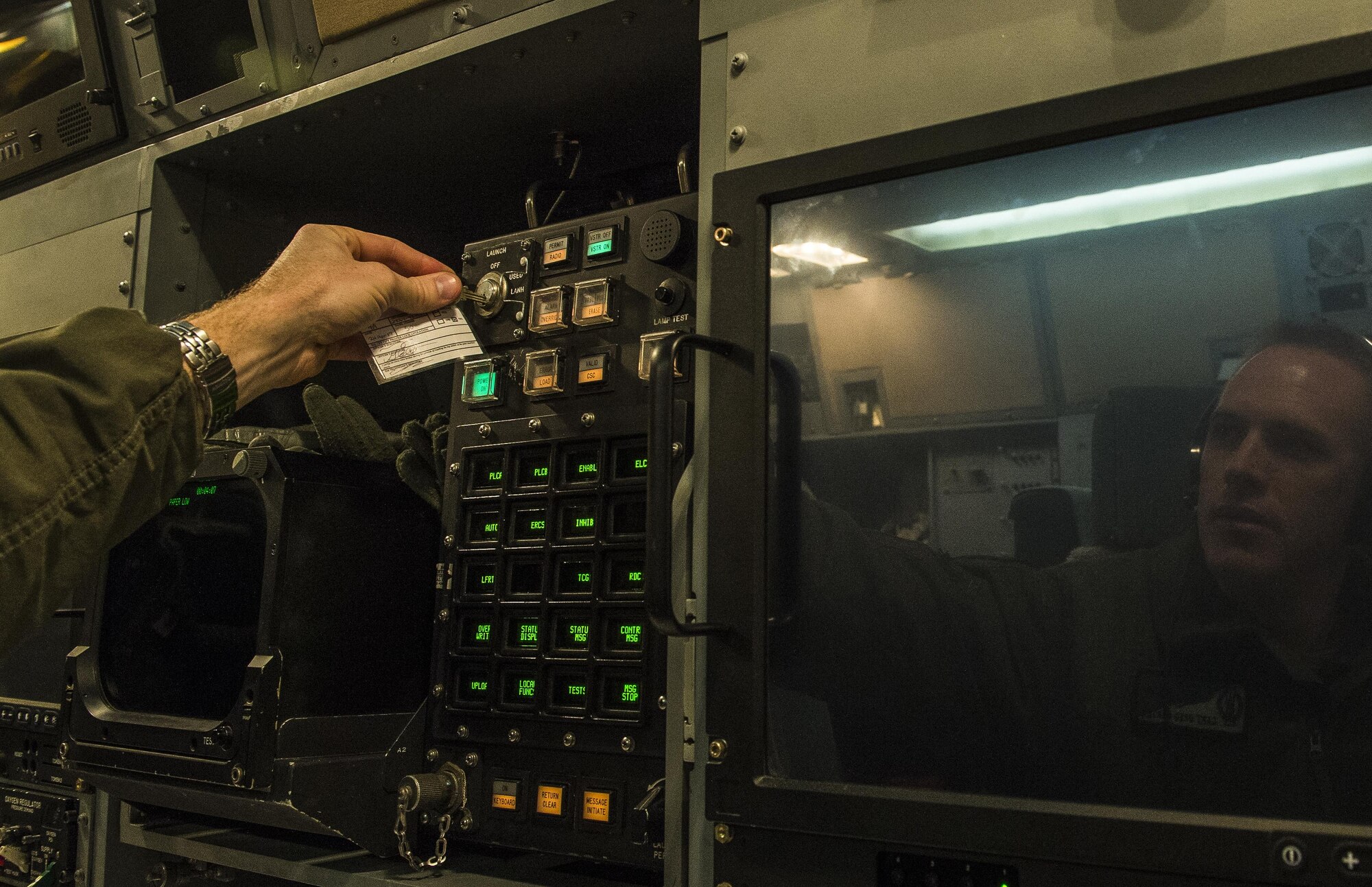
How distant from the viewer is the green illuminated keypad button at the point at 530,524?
141 centimetres

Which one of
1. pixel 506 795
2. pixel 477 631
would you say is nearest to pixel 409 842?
pixel 506 795

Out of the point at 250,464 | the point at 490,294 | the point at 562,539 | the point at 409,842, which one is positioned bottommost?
the point at 409,842

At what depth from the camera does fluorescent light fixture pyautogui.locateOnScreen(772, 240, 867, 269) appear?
1.09 m

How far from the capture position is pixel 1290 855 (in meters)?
0.80

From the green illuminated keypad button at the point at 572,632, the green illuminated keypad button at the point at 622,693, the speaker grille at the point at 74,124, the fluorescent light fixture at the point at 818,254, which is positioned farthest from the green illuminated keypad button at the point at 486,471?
the speaker grille at the point at 74,124

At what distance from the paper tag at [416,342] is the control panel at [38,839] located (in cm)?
101

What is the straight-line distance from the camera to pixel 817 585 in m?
1.05

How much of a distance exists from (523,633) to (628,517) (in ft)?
0.72

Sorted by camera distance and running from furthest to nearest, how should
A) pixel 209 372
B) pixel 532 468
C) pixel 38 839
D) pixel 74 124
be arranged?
pixel 74 124, pixel 38 839, pixel 532 468, pixel 209 372

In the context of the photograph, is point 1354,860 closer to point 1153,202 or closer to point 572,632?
point 1153,202

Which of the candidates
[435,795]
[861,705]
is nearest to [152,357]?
[435,795]

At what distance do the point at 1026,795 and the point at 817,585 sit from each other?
0.27m

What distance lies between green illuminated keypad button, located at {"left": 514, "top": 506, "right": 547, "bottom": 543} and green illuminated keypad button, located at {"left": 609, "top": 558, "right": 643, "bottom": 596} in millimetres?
Result: 123

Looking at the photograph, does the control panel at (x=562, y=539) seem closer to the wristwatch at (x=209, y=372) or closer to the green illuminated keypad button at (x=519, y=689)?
the green illuminated keypad button at (x=519, y=689)
